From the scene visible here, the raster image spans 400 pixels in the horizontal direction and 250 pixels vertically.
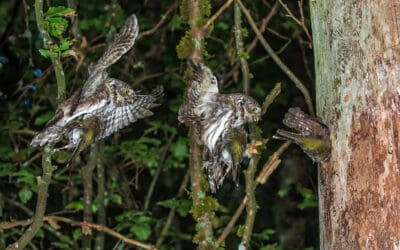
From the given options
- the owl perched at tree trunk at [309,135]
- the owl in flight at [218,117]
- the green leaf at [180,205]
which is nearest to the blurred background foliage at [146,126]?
the green leaf at [180,205]

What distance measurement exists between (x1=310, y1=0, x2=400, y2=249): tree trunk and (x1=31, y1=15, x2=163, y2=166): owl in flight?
631mm

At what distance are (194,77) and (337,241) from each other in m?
0.67

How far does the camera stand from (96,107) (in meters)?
2.61

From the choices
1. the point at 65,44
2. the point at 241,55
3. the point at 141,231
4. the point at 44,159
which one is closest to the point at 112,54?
the point at 65,44

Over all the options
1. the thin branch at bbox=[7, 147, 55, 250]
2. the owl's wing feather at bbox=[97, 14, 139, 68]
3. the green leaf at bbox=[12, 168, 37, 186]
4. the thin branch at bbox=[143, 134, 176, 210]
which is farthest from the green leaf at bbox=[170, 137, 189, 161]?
the owl's wing feather at bbox=[97, 14, 139, 68]

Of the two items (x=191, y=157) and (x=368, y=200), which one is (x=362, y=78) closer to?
(x=368, y=200)

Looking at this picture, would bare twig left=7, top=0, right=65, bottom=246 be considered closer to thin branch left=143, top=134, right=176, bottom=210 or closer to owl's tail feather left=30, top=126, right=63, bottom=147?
owl's tail feather left=30, top=126, right=63, bottom=147

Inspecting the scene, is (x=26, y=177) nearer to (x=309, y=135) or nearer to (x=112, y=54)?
(x=112, y=54)

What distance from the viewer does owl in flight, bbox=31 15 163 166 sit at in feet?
8.12

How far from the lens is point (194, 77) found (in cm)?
255

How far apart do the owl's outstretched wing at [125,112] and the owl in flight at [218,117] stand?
0.68ft

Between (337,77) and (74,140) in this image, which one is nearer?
(337,77)

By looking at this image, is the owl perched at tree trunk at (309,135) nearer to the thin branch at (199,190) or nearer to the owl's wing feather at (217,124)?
the owl's wing feather at (217,124)

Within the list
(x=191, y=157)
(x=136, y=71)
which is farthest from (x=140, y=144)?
(x=191, y=157)
